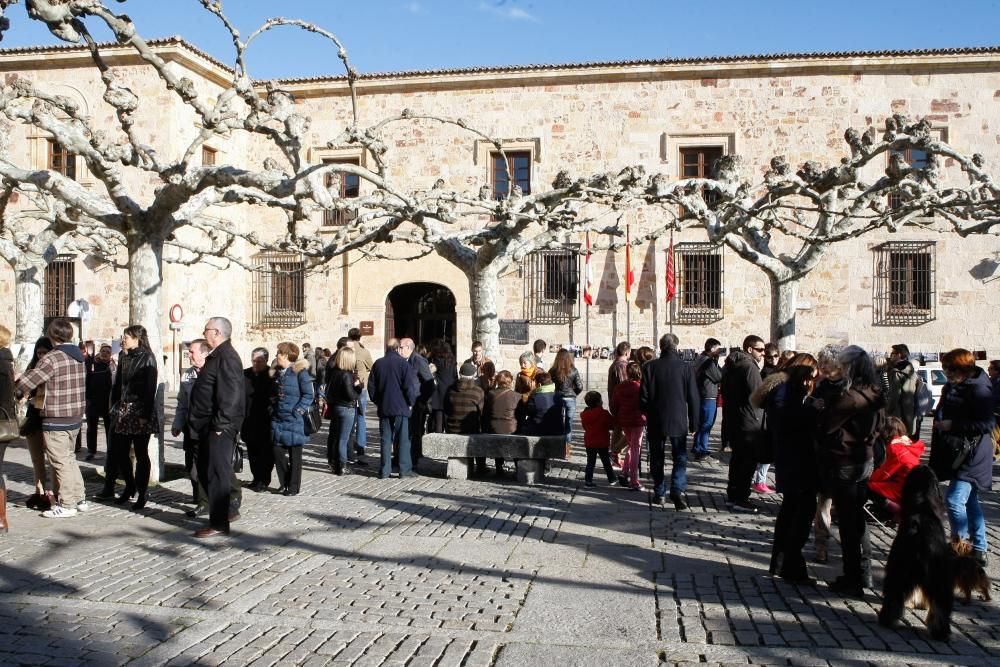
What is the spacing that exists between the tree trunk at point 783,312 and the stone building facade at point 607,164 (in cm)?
1052

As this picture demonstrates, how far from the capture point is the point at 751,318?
26000 millimetres

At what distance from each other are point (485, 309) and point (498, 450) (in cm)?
470

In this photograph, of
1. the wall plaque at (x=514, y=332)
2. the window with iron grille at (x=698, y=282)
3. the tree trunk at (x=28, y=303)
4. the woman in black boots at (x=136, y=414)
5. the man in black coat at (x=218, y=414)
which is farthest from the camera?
the wall plaque at (x=514, y=332)

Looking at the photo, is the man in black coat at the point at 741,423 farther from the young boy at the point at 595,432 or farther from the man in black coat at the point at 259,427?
the man in black coat at the point at 259,427

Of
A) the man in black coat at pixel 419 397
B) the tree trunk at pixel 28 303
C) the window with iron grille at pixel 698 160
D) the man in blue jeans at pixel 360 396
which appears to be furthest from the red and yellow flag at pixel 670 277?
the tree trunk at pixel 28 303

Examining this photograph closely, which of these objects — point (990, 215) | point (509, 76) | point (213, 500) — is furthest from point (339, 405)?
point (509, 76)

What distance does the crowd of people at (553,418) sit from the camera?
627cm

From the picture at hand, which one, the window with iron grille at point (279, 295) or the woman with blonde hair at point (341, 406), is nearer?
the woman with blonde hair at point (341, 406)

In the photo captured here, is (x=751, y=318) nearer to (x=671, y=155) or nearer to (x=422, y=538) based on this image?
(x=671, y=155)

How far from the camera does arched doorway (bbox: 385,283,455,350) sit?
29219 millimetres

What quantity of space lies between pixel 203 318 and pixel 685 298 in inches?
543

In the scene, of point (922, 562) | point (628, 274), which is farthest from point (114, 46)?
point (922, 562)

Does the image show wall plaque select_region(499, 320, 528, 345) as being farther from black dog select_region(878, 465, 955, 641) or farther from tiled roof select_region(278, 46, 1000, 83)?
black dog select_region(878, 465, 955, 641)

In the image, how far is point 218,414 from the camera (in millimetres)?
7973
